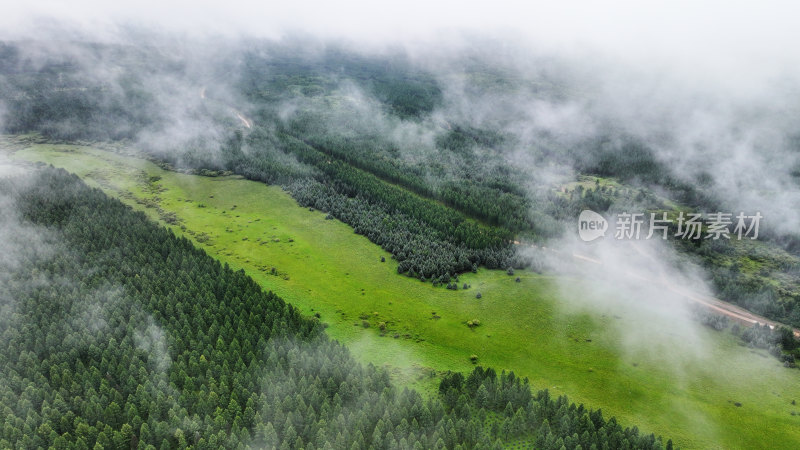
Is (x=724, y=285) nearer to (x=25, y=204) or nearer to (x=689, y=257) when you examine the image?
(x=689, y=257)

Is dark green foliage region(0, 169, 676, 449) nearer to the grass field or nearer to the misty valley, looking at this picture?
the misty valley

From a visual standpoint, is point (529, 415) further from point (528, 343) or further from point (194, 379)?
point (194, 379)

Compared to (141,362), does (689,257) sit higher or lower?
higher

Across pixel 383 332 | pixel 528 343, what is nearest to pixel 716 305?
pixel 528 343

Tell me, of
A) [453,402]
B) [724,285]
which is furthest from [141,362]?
[724,285]

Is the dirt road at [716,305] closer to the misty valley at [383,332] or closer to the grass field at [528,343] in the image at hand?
the misty valley at [383,332]

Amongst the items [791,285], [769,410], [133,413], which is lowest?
[133,413]

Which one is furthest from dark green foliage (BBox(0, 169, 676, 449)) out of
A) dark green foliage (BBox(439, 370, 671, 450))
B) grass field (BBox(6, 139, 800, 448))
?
grass field (BBox(6, 139, 800, 448))

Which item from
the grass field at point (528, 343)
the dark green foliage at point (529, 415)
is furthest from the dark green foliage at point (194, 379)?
the grass field at point (528, 343)
